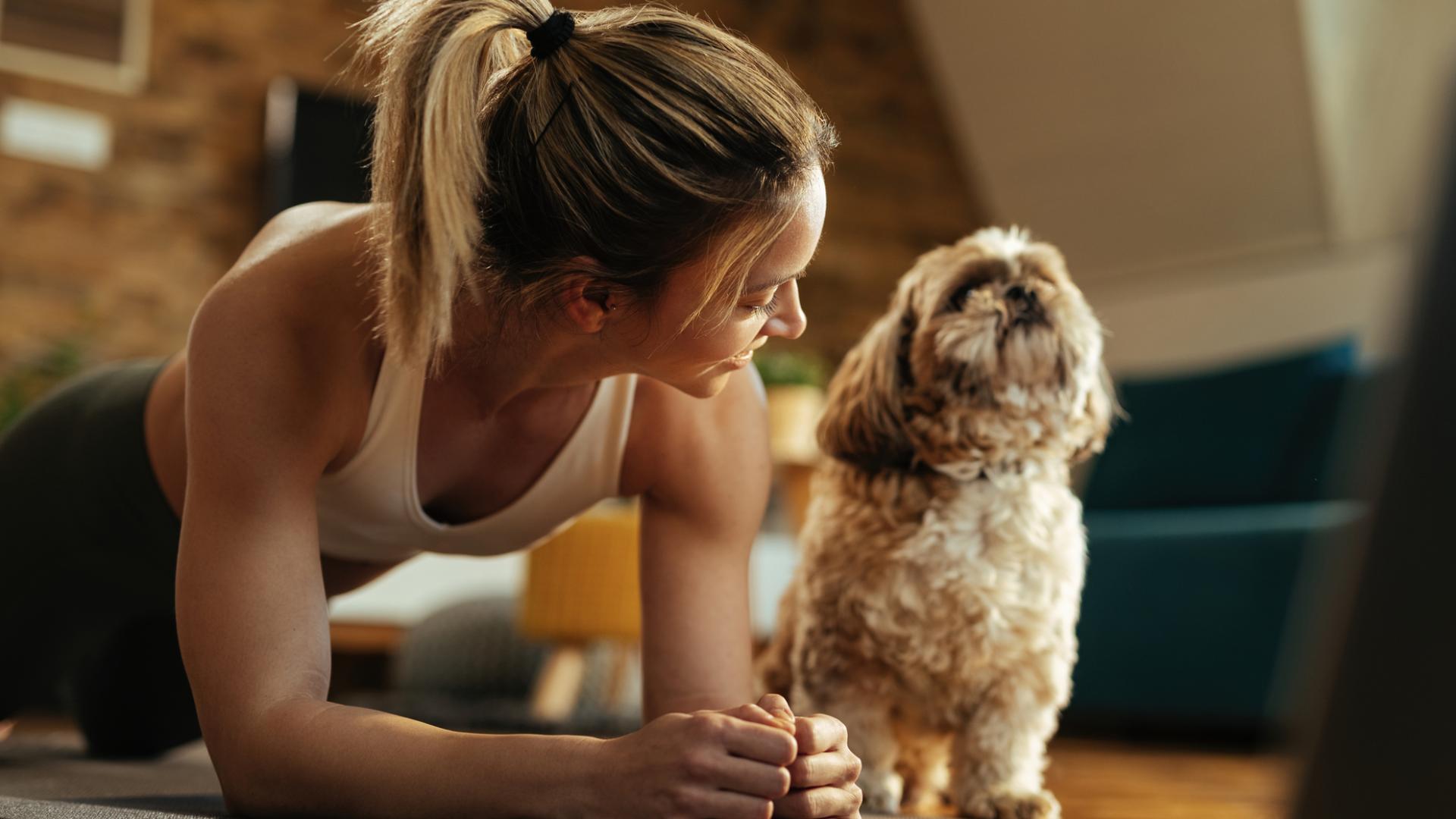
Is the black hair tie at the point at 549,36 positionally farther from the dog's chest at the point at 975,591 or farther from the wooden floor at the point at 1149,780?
the wooden floor at the point at 1149,780

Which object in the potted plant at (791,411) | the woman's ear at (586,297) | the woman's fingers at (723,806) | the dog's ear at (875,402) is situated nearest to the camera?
the woman's fingers at (723,806)

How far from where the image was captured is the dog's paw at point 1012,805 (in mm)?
1136

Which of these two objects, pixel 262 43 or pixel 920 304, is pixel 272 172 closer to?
pixel 262 43

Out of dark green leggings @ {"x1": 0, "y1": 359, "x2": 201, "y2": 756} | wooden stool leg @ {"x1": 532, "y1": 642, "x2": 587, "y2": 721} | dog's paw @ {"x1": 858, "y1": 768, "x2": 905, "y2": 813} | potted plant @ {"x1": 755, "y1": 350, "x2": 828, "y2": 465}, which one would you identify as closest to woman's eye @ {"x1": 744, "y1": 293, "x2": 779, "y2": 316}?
dog's paw @ {"x1": 858, "y1": 768, "x2": 905, "y2": 813}

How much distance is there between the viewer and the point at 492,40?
989 millimetres

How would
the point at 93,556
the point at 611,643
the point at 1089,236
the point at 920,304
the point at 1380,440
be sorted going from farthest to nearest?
the point at 1089,236, the point at 611,643, the point at 93,556, the point at 920,304, the point at 1380,440

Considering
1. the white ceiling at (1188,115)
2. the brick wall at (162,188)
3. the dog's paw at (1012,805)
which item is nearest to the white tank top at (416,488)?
the dog's paw at (1012,805)

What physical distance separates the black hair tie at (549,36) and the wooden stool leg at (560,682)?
2.15 m

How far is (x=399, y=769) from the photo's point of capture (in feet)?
2.79

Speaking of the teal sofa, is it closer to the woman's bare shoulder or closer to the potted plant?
the potted plant

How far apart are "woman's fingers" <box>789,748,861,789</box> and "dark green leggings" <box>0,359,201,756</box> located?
2.68ft

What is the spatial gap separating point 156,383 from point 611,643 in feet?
6.86

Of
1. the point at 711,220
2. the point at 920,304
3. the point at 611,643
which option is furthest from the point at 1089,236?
the point at 711,220

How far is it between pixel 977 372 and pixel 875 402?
0.11m
